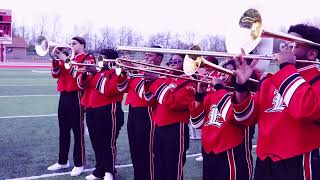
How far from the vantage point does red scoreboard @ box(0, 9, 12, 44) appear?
1394 inches

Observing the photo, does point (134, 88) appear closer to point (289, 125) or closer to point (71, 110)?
point (71, 110)

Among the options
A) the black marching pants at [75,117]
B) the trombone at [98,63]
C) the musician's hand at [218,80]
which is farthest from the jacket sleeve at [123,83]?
the musician's hand at [218,80]

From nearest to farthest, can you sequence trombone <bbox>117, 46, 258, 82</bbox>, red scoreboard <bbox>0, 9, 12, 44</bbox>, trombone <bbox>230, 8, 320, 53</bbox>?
trombone <bbox>230, 8, 320, 53</bbox> → trombone <bbox>117, 46, 258, 82</bbox> → red scoreboard <bbox>0, 9, 12, 44</bbox>

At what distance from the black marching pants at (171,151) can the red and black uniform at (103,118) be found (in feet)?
4.86

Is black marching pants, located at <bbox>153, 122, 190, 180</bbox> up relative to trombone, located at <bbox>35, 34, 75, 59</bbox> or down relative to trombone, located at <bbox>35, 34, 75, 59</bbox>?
down

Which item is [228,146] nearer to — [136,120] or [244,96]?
[244,96]

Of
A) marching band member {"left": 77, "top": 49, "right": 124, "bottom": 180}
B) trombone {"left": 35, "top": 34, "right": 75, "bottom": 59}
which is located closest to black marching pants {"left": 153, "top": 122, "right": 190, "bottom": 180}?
marching band member {"left": 77, "top": 49, "right": 124, "bottom": 180}

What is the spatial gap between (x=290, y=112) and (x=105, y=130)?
344cm

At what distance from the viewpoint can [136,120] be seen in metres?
5.07

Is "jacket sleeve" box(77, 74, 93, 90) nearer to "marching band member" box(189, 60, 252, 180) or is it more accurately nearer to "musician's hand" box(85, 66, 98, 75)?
"musician's hand" box(85, 66, 98, 75)

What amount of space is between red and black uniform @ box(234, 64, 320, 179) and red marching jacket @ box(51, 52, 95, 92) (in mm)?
3517

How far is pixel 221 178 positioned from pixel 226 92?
771 mm

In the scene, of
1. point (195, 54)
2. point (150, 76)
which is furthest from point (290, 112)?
point (150, 76)

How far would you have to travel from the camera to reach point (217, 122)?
3607 mm
